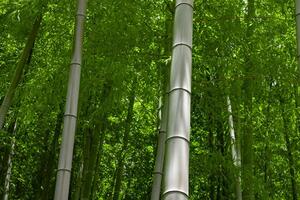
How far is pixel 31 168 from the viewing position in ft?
22.7

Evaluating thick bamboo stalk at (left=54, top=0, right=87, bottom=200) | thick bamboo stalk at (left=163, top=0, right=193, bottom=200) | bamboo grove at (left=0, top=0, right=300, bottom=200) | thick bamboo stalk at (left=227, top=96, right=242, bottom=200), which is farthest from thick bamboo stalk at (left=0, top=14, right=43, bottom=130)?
thick bamboo stalk at (left=163, top=0, right=193, bottom=200)

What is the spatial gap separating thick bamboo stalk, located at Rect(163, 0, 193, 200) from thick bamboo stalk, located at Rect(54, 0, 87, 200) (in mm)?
1179

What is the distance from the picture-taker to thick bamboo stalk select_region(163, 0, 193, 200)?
188 centimetres

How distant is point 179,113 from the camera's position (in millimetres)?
2021

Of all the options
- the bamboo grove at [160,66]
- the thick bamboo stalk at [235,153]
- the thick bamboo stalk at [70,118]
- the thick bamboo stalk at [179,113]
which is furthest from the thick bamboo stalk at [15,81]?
the thick bamboo stalk at [179,113]

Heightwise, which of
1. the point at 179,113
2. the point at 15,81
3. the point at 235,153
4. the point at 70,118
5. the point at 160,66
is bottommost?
the point at 179,113

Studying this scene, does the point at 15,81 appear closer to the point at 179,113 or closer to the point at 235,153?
the point at 235,153

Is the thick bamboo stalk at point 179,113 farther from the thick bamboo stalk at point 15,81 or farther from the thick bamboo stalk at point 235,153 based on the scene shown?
the thick bamboo stalk at point 235,153

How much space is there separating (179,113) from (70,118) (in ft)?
4.23

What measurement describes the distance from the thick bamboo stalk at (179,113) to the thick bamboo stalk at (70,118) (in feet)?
3.87

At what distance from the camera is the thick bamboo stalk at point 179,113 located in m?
1.88

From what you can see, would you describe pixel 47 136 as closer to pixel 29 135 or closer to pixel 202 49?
pixel 29 135

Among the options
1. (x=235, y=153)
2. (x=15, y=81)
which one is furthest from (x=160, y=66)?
(x=15, y=81)

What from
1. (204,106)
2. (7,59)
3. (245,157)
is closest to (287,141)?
(245,157)
